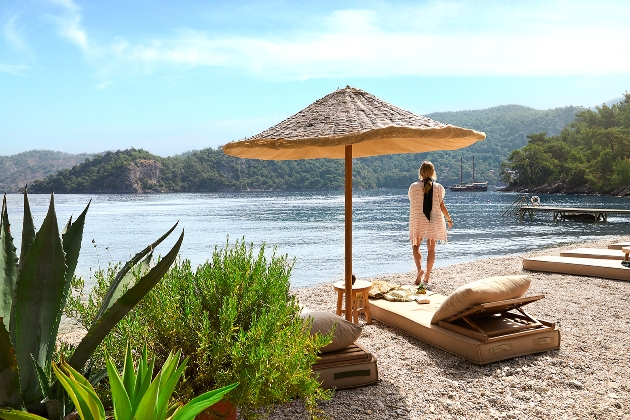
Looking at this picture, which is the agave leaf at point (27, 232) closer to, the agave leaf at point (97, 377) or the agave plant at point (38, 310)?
the agave plant at point (38, 310)

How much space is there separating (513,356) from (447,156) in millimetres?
143839

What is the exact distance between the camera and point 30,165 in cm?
12188

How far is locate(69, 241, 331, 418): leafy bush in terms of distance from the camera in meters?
2.45

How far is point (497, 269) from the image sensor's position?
1037 centimetres

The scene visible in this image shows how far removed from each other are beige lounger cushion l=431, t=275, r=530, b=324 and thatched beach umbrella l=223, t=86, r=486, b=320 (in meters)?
1.04

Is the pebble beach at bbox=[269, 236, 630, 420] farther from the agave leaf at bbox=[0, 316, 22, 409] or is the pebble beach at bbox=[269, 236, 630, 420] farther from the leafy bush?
the agave leaf at bbox=[0, 316, 22, 409]

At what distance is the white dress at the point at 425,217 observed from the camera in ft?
25.0

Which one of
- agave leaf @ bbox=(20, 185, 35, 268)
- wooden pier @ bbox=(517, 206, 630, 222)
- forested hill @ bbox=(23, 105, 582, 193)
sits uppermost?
forested hill @ bbox=(23, 105, 582, 193)

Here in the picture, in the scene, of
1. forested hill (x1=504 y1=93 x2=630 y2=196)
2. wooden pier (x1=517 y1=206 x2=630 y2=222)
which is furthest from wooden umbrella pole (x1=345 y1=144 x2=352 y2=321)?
forested hill (x1=504 y1=93 x2=630 y2=196)

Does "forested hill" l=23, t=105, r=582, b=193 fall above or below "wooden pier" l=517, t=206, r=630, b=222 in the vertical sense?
above

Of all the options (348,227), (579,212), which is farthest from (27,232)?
(579,212)

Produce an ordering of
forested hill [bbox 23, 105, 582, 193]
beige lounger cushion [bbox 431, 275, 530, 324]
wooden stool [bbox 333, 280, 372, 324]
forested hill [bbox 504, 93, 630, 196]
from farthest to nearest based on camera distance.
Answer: forested hill [bbox 23, 105, 582, 193]
forested hill [bbox 504, 93, 630, 196]
wooden stool [bbox 333, 280, 372, 324]
beige lounger cushion [bbox 431, 275, 530, 324]

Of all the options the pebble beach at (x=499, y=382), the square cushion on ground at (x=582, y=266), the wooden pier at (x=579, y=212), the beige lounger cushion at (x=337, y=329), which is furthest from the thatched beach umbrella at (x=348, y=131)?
the wooden pier at (x=579, y=212)

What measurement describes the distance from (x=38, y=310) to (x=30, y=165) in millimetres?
Result: 138231
